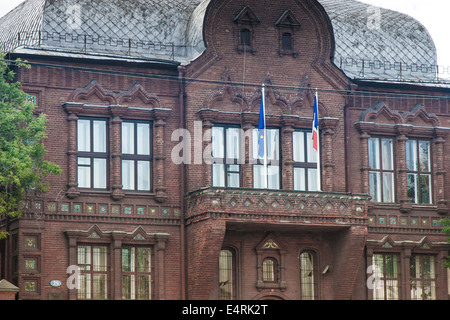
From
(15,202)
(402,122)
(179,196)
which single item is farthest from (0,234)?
(402,122)

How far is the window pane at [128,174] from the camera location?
1714 inches

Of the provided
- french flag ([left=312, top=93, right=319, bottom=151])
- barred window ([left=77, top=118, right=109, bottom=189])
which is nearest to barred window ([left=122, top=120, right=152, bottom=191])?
barred window ([left=77, top=118, right=109, bottom=189])

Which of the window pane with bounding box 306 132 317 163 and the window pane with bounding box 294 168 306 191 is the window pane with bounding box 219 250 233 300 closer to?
the window pane with bounding box 294 168 306 191

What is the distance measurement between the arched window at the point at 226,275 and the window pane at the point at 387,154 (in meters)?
7.08

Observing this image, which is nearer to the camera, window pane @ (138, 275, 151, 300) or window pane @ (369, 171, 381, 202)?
window pane @ (138, 275, 151, 300)

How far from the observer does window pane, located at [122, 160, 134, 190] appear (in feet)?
143

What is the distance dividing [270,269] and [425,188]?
7119 mm

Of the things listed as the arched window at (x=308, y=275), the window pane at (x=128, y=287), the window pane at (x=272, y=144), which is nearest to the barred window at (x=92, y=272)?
the window pane at (x=128, y=287)

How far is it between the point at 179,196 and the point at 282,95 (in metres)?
5.36

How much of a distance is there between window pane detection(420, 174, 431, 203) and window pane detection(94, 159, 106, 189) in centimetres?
1225

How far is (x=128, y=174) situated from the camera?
4362 cm

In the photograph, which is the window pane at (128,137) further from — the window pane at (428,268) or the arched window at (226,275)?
the window pane at (428,268)

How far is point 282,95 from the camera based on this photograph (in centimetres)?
4553
